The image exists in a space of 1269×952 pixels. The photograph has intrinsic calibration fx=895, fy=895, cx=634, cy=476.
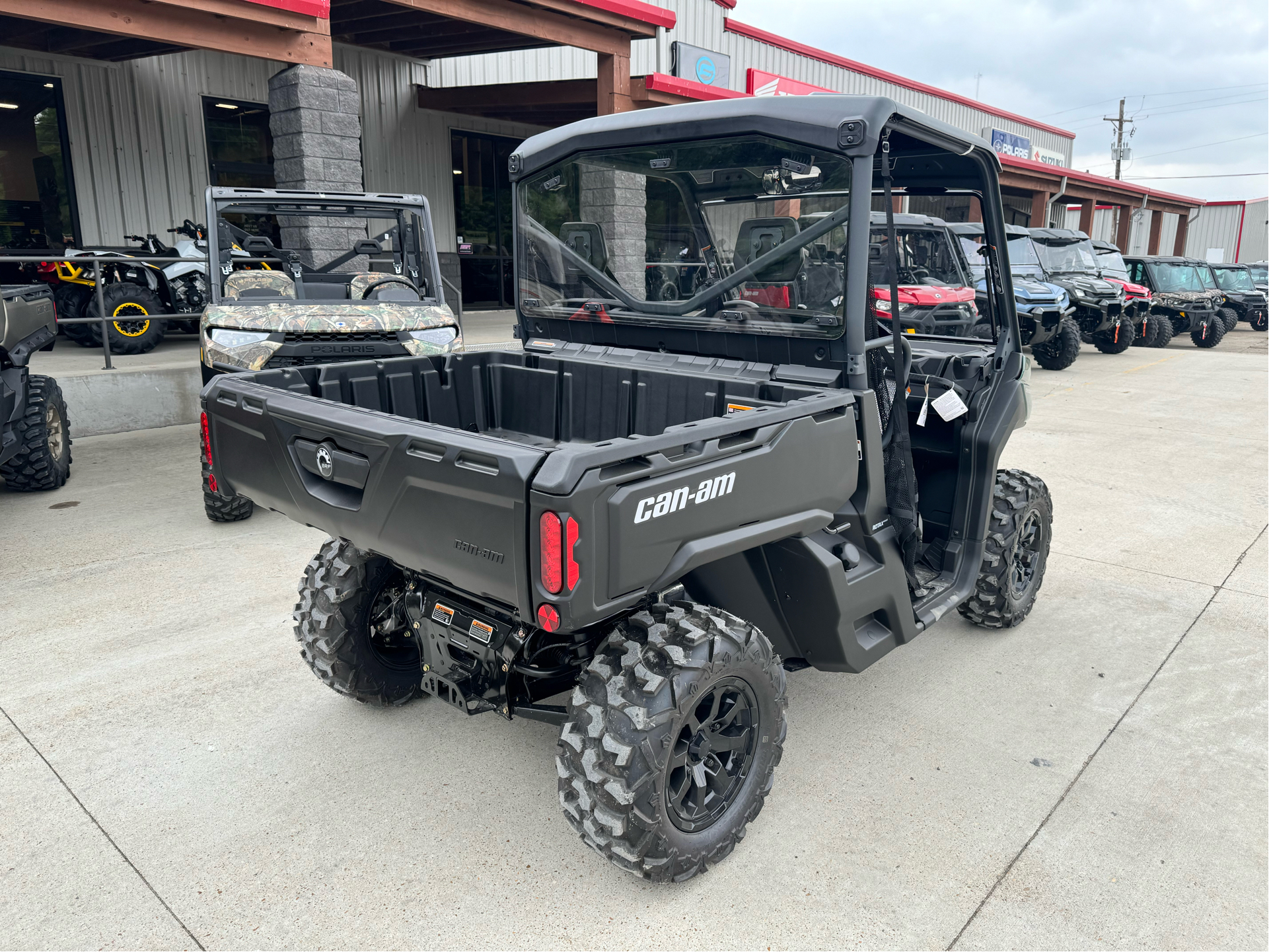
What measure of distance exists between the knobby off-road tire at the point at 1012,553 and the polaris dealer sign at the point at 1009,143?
2616 centimetres

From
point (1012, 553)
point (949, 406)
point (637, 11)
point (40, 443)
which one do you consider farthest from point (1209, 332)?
point (40, 443)

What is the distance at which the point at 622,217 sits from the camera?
11.2 feet

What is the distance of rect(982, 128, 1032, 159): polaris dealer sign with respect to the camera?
28.0 m

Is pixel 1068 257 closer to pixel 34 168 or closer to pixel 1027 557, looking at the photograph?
pixel 1027 557

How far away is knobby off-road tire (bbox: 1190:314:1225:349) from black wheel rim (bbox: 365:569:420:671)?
1930cm

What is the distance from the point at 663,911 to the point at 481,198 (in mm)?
16590

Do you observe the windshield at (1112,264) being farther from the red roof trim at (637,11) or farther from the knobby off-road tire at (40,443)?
the knobby off-road tire at (40,443)

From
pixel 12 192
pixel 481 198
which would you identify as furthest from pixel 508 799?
pixel 481 198

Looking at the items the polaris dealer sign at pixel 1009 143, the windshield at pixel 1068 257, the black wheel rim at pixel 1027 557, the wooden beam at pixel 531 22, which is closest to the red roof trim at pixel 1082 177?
the polaris dealer sign at pixel 1009 143

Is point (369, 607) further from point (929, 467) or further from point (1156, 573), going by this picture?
point (1156, 573)

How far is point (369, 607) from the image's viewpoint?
3.33 m

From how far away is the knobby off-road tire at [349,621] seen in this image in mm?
3236

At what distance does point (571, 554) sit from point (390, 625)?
1.62 meters

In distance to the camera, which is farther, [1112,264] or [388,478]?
[1112,264]
